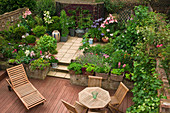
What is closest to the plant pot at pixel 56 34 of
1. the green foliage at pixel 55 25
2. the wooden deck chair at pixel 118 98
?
the green foliage at pixel 55 25

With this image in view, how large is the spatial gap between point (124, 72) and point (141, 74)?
62.3 inches

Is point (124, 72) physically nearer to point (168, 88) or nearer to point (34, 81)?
point (168, 88)

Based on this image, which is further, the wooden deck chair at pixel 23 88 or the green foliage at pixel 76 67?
the green foliage at pixel 76 67

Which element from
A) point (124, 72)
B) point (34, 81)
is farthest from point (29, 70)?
point (124, 72)

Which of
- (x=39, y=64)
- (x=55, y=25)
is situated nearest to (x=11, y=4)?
(x=55, y=25)

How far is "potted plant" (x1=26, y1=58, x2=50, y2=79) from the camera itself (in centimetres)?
660

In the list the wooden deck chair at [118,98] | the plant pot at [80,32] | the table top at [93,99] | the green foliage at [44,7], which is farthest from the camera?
the plant pot at [80,32]

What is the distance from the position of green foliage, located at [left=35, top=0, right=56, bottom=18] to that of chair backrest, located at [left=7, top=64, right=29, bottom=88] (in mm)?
4356

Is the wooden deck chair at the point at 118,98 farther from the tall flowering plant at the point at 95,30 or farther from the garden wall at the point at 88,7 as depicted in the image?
the garden wall at the point at 88,7

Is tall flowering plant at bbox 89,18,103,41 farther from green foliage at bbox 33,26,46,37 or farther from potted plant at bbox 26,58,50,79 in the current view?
potted plant at bbox 26,58,50,79

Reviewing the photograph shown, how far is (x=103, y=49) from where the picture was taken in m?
7.43

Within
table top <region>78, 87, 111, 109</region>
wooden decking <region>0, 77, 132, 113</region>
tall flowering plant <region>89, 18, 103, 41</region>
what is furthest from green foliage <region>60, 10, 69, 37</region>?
table top <region>78, 87, 111, 109</region>

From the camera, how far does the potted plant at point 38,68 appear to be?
6.60 meters

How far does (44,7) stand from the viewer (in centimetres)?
966
